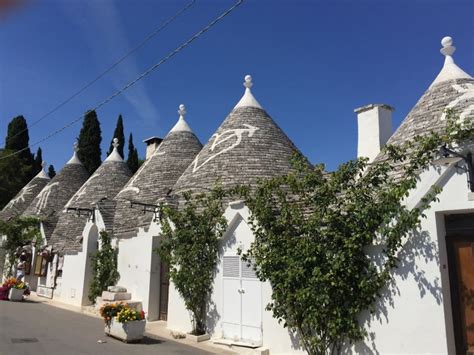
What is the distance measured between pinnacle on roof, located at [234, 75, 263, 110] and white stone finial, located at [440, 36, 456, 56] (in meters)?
7.09

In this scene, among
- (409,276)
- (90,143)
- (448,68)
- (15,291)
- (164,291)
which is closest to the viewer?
(409,276)

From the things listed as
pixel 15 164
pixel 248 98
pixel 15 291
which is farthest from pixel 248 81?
pixel 15 164

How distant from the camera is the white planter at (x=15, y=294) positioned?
1816cm

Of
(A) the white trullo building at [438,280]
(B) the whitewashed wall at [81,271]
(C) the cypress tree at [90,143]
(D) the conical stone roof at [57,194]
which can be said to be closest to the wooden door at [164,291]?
(B) the whitewashed wall at [81,271]

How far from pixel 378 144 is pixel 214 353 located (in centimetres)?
733

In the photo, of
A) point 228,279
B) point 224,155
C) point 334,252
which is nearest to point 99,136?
point 224,155

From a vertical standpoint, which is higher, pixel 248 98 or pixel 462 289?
pixel 248 98

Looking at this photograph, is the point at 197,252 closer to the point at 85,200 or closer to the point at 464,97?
the point at 464,97

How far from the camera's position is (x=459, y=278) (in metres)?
7.39

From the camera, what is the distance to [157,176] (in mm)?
17672

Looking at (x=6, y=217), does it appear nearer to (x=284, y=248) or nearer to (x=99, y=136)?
(x=99, y=136)

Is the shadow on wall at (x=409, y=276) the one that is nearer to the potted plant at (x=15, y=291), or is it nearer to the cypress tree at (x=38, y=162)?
the potted plant at (x=15, y=291)

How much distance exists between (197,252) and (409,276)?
5757 mm

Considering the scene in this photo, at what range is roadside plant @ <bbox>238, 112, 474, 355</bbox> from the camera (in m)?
7.68
